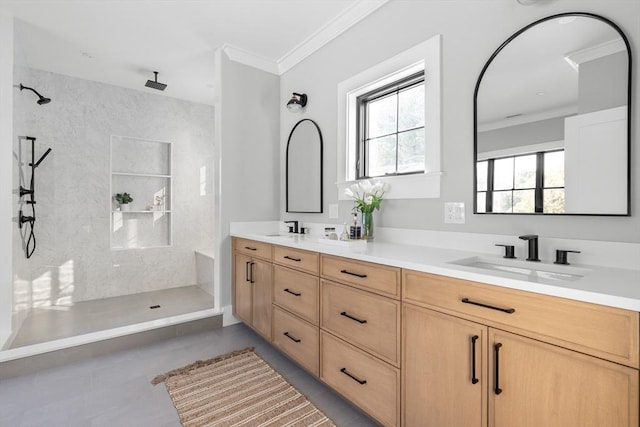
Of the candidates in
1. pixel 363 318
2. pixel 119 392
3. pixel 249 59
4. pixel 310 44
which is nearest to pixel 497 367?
pixel 363 318

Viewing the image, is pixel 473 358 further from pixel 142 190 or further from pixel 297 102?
pixel 142 190

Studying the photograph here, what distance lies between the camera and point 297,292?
2129mm

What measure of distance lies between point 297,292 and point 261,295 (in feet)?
1.92

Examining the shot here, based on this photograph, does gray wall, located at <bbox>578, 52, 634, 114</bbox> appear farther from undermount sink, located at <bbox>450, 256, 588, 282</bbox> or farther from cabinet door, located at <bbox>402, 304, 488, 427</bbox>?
cabinet door, located at <bbox>402, 304, 488, 427</bbox>

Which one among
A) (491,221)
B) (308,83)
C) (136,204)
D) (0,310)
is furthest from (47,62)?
(491,221)

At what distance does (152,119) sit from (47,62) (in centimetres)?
115

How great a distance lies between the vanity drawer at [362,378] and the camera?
4.87 feet

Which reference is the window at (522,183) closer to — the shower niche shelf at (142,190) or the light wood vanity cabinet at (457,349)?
the light wood vanity cabinet at (457,349)

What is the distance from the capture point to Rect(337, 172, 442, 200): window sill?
1955 mm

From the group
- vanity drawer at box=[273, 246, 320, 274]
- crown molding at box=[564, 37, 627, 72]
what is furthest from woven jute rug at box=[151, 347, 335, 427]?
crown molding at box=[564, 37, 627, 72]

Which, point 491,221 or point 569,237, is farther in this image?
point 491,221

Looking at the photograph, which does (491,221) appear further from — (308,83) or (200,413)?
(308,83)

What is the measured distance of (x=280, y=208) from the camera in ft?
11.4

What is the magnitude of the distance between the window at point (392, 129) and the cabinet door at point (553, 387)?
1330 millimetres
